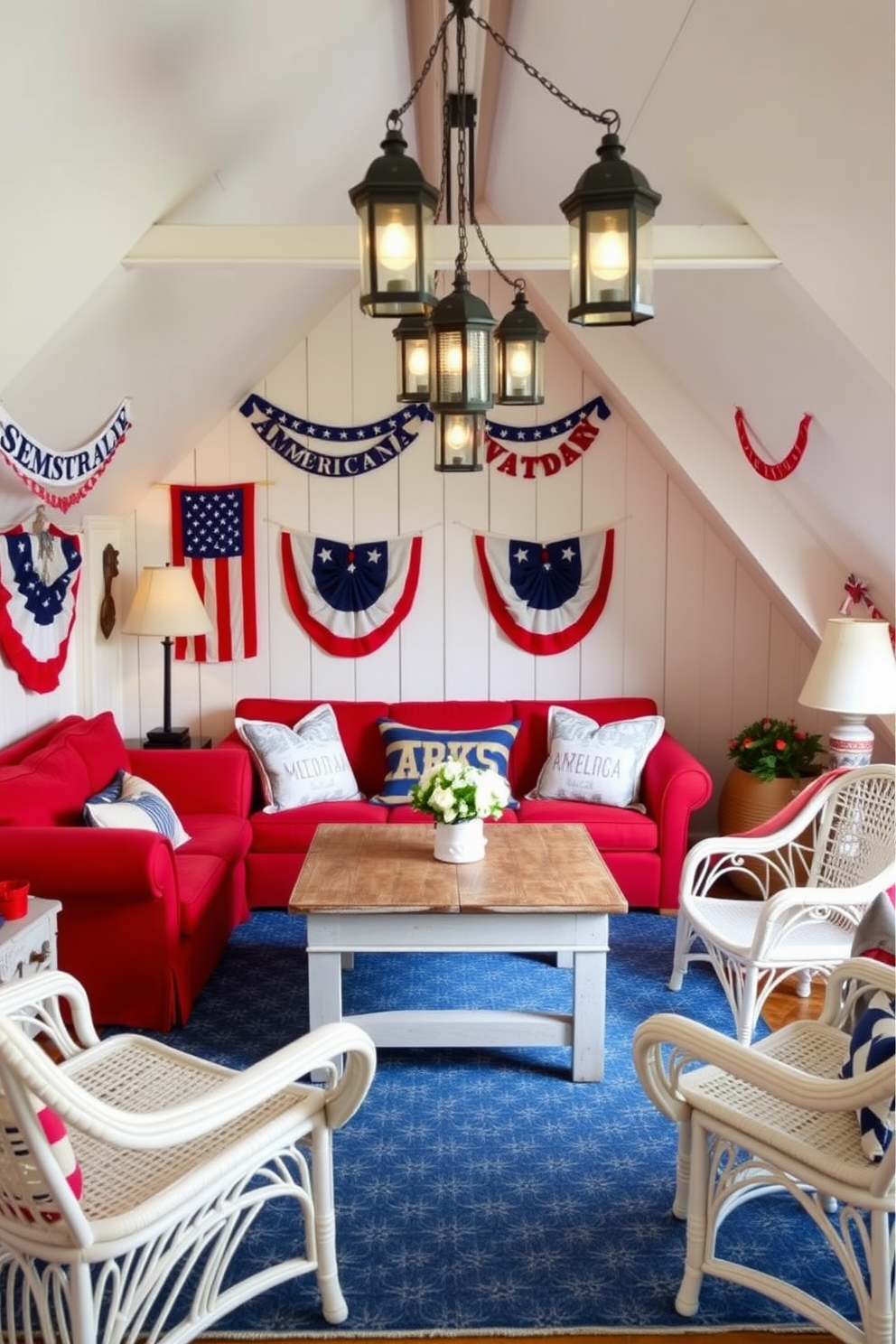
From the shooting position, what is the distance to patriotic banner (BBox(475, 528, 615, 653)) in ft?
18.6

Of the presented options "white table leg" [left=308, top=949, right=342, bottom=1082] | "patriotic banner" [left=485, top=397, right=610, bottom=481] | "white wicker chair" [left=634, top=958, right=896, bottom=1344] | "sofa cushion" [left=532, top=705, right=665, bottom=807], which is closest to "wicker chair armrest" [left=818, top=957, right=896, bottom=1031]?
"white wicker chair" [left=634, top=958, right=896, bottom=1344]

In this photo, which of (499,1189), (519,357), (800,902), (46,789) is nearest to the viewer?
(499,1189)

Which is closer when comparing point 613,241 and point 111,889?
point 613,241

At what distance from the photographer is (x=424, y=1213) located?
2674 mm

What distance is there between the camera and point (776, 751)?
5.01 meters

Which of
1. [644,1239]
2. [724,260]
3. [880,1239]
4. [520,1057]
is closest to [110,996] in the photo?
[520,1057]

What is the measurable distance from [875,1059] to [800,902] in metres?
1.18

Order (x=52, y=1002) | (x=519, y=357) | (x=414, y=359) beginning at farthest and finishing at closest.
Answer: (x=414, y=359)
(x=519, y=357)
(x=52, y=1002)

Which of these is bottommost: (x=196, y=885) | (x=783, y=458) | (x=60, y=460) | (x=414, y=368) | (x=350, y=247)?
(x=196, y=885)

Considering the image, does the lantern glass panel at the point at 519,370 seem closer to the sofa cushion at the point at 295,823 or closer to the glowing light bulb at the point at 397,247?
the glowing light bulb at the point at 397,247

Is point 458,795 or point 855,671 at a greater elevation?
point 855,671

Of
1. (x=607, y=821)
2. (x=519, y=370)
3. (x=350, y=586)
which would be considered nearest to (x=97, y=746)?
(x=350, y=586)

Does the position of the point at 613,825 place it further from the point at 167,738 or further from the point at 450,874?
the point at 167,738

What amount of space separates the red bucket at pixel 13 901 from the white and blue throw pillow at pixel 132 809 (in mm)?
576
